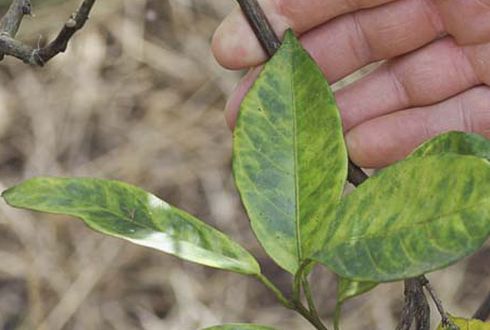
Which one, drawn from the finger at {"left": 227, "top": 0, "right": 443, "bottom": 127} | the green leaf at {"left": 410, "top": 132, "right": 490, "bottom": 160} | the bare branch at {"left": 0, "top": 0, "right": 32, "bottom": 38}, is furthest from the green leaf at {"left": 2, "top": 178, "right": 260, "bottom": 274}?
the finger at {"left": 227, "top": 0, "right": 443, "bottom": 127}

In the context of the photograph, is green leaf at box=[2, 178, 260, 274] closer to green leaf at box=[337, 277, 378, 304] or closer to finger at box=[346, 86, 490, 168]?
green leaf at box=[337, 277, 378, 304]

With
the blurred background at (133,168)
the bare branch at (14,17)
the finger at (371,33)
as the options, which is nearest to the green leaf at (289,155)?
the bare branch at (14,17)

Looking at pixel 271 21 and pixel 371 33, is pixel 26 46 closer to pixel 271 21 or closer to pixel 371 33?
pixel 271 21

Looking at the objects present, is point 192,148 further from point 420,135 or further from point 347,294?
point 347,294

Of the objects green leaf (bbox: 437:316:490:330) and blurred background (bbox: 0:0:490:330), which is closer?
green leaf (bbox: 437:316:490:330)

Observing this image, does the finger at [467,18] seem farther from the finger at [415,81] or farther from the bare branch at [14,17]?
the bare branch at [14,17]

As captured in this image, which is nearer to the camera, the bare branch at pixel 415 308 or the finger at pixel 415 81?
the bare branch at pixel 415 308
